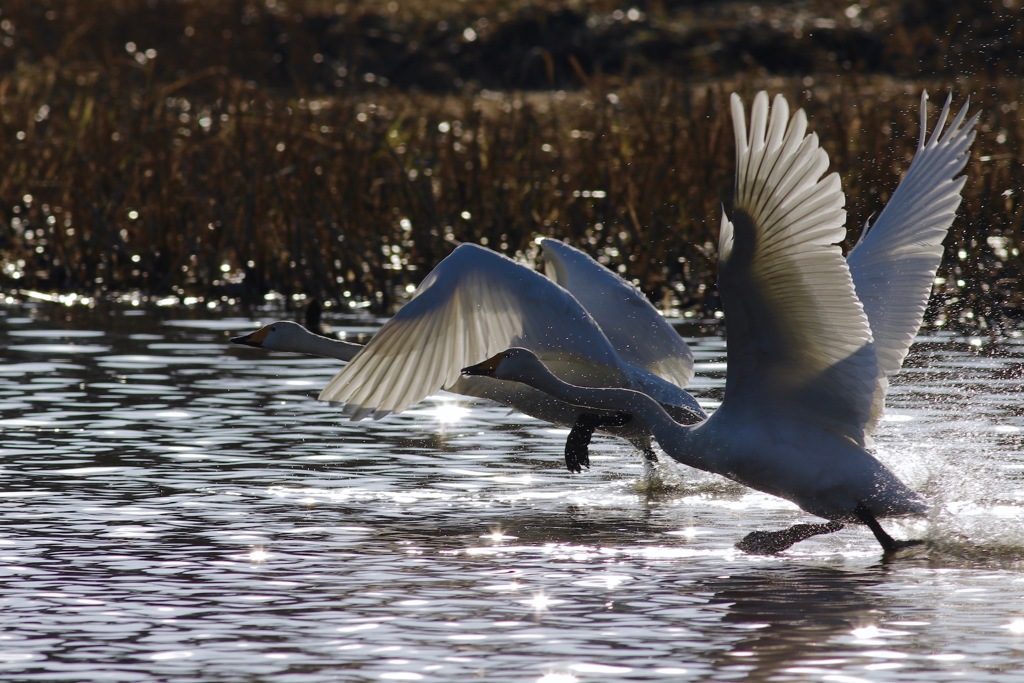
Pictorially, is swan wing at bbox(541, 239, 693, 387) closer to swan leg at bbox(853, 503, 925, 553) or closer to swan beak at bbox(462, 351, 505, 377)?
swan beak at bbox(462, 351, 505, 377)

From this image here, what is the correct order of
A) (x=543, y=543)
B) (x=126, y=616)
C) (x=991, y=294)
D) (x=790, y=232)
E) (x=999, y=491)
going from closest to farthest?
(x=126, y=616), (x=790, y=232), (x=543, y=543), (x=999, y=491), (x=991, y=294)

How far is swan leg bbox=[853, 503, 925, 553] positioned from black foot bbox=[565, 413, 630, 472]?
4.44 feet

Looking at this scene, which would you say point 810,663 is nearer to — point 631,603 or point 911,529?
point 631,603

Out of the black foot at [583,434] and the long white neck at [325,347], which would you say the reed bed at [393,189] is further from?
the black foot at [583,434]

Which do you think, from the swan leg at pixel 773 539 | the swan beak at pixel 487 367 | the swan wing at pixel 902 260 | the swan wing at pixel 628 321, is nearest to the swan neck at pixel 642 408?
the swan beak at pixel 487 367

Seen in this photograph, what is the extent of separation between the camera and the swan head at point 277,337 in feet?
33.7

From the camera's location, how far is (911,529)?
814 cm

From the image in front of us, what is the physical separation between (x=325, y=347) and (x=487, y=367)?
186 cm

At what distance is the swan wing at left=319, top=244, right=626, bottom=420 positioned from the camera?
8.80 meters

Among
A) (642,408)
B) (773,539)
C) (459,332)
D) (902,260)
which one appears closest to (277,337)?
(459,332)

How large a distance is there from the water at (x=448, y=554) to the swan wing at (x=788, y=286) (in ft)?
2.12

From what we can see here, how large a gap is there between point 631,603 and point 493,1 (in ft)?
99.2

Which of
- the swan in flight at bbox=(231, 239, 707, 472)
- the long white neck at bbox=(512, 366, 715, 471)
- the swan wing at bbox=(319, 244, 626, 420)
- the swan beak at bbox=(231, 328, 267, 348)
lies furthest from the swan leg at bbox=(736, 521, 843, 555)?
the swan beak at bbox=(231, 328, 267, 348)

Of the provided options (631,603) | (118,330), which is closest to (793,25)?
(118,330)
